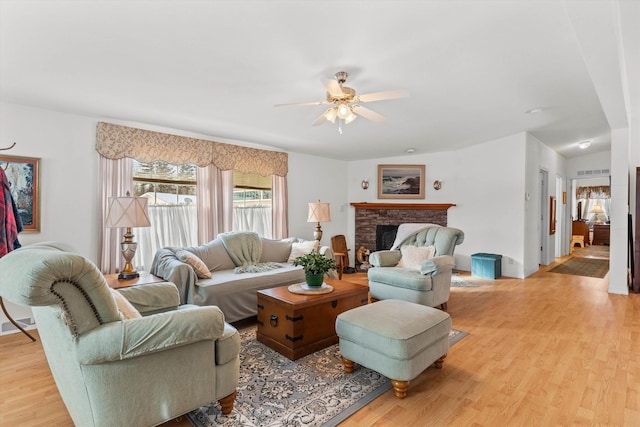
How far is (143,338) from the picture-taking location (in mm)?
1577

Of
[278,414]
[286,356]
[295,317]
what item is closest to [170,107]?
[295,317]

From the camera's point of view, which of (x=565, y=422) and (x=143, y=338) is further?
(x=565, y=422)

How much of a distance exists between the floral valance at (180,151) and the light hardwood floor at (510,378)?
2.15 meters

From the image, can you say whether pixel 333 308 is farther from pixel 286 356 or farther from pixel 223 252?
pixel 223 252

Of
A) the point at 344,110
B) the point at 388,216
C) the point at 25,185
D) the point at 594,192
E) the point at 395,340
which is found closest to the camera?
the point at 395,340

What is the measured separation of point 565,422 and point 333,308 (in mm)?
→ 1697

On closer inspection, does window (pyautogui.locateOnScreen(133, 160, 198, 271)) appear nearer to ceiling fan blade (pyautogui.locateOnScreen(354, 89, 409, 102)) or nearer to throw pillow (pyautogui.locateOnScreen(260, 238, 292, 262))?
throw pillow (pyautogui.locateOnScreen(260, 238, 292, 262))

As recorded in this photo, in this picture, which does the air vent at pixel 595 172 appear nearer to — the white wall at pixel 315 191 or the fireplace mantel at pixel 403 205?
the fireplace mantel at pixel 403 205

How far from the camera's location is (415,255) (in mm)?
4234

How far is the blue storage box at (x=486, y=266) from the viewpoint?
5.57m

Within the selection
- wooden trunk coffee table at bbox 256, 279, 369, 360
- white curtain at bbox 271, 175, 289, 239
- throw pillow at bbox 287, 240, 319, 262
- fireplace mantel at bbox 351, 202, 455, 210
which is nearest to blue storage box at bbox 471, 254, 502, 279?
fireplace mantel at bbox 351, 202, 455, 210

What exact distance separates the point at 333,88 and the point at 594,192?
12.7m

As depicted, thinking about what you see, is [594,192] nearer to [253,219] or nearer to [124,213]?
[253,219]

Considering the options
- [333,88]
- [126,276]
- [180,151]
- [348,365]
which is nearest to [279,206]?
[180,151]
